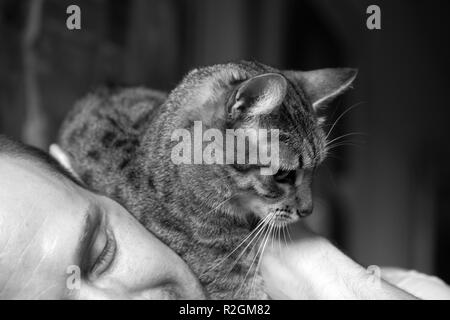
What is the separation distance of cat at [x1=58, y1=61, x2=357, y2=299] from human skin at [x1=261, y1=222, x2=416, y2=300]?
0.12ft

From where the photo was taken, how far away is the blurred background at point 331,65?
1.23 m

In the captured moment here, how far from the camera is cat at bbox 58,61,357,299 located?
0.86 meters

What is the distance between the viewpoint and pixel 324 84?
3.36 feet

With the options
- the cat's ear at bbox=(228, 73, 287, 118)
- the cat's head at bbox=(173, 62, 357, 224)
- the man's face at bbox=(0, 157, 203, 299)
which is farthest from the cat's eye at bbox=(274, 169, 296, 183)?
the man's face at bbox=(0, 157, 203, 299)

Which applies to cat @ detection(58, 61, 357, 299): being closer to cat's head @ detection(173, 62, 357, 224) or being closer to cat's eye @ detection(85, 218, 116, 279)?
cat's head @ detection(173, 62, 357, 224)

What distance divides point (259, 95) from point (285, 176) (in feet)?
0.53

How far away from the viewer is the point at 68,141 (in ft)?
3.55

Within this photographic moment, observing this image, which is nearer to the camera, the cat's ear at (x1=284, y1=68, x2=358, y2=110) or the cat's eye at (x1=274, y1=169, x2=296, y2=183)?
the cat's eye at (x1=274, y1=169, x2=296, y2=183)

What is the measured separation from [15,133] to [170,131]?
47 cm

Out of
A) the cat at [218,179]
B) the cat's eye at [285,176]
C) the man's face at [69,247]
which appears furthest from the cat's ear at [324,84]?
the man's face at [69,247]

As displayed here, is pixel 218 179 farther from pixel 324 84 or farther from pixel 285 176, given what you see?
pixel 324 84

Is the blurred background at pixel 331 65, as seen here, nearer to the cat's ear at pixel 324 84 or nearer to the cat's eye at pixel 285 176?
the cat's ear at pixel 324 84

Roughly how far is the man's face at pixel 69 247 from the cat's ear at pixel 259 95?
0.84 ft
